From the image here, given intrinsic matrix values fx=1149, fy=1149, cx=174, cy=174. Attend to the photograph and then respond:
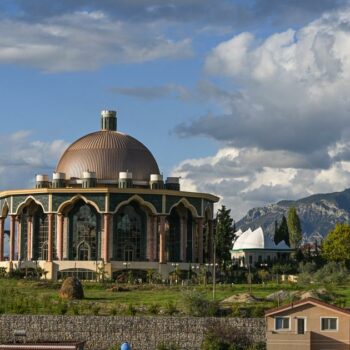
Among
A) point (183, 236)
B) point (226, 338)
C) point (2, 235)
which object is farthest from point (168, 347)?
point (2, 235)

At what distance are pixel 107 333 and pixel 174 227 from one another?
53.2 m

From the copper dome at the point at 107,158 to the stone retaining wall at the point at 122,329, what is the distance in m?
50.9

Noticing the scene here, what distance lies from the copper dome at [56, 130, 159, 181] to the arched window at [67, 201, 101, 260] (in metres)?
4.39

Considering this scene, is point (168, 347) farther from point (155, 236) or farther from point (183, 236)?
point (183, 236)

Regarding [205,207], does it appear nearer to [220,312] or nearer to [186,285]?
[186,285]

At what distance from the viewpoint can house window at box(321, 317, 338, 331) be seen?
6259 cm

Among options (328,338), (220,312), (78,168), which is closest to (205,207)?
(78,168)

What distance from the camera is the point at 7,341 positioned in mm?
68312

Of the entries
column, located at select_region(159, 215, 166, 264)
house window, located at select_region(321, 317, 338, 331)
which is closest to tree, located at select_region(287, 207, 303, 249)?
column, located at select_region(159, 215, 166, 264)

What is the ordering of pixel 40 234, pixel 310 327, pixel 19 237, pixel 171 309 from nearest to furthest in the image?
pixel 310 327, pixel 171 309, pixel 40 234, pixel 19 237

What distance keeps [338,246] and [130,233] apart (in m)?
24.6

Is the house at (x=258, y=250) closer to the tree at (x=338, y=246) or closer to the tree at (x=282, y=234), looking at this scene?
the tree at (x=282, y=234)

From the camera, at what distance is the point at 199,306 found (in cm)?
7094

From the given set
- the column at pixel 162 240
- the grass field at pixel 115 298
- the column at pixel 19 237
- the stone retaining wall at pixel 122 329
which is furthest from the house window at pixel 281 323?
the column at pixel 19 237
